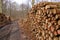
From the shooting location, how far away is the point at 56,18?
2783 mm

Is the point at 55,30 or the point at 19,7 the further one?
the point at 19,7

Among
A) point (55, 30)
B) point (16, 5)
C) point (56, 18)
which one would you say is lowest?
point (16, 5)

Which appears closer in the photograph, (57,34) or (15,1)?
(57,34)

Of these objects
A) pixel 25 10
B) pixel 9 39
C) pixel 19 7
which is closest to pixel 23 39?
pixel 9 39

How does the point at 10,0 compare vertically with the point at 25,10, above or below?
above

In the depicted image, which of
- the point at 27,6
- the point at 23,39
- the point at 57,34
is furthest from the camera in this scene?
the point at 27,6

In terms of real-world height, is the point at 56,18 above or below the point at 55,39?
above

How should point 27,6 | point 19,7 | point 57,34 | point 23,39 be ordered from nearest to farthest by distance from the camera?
point 57,34 → point 23,39 → point 27,6 → point 19,7

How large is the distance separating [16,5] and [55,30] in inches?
406

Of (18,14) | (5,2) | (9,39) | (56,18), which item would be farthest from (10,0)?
(56,18)

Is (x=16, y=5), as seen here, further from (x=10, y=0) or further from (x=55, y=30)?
(x=55, y=30)

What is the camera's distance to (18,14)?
12.7 metres

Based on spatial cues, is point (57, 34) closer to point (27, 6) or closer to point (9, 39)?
point (9, 39)

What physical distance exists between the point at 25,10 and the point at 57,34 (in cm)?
932
